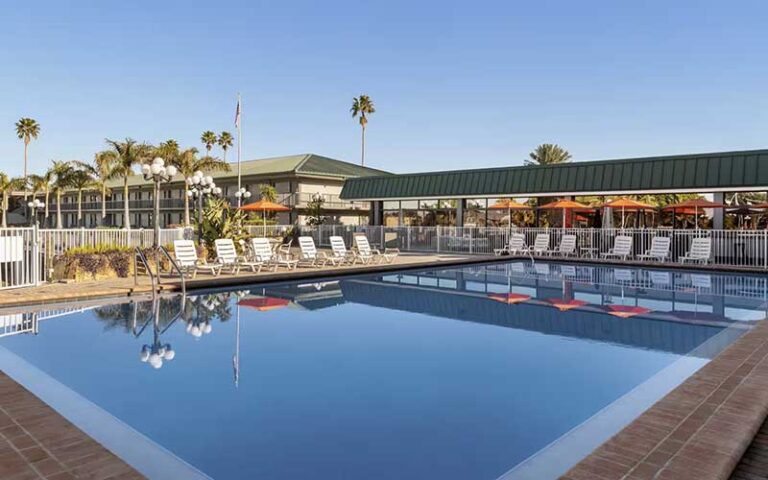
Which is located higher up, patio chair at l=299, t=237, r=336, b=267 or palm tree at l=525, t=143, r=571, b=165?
palm tree at l=525, t=143, r=571, b=165

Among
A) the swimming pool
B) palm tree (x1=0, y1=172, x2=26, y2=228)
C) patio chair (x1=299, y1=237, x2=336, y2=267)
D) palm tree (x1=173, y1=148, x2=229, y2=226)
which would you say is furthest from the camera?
palm tree (x1=0, y1=172, x2=26, y2=228)

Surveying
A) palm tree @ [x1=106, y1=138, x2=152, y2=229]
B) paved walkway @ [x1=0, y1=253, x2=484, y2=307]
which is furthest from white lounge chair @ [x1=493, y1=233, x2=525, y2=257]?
palm tree @ [x1=106, y1=138, x2=152, y2=229]

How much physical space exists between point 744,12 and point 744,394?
56.1 ft

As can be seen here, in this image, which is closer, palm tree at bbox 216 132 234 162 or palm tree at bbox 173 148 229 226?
palm tree at bbox 173 148 229 226

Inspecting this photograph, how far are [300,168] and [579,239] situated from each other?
73.5ft

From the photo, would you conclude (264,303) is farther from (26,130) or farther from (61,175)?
(26,130)

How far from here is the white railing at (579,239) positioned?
1783cm

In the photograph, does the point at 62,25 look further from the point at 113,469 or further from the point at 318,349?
the point at 113,469

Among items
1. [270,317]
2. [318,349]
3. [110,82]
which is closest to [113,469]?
[318,349]

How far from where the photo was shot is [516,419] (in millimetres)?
4652

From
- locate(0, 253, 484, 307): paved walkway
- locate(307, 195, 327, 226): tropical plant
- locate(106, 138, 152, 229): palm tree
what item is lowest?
locate(0, 253, 484, 307): paved walkway

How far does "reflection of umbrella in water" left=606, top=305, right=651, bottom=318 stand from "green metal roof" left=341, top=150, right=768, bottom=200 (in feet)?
35.1

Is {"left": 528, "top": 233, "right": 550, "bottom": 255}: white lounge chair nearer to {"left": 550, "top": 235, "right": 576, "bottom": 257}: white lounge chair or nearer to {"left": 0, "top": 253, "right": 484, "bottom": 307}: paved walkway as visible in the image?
{"left": 550, "top": 235, "right": 576, "bottom": 257}: white lounge chair

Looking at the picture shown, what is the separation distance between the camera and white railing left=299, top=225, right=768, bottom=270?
17828 millimetres
